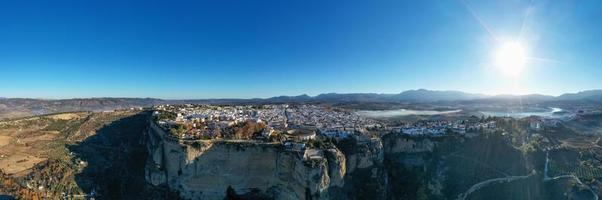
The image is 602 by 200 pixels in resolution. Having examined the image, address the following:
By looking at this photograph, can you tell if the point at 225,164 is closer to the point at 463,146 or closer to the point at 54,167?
the point at 54,167

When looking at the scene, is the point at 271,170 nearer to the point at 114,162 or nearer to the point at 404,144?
the point at 404,144

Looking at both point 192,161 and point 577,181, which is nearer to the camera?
point 192,161

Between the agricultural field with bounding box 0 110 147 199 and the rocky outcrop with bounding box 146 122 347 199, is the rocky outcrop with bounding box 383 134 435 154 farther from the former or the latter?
the agricultural field with bounding box 0 110 147 199

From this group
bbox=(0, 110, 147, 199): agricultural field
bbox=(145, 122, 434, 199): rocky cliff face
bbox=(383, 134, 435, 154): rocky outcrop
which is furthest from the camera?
bbox=(383, 134, 435, 154): rocky outcrop

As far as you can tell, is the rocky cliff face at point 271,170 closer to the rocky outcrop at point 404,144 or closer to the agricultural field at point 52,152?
the rocky outcrop at point 404,144

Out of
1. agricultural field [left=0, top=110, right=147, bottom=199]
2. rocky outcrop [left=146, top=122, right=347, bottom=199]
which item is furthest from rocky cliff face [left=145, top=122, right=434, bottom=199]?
agricultural field [left=0, top=110, right=147, bottom=199]

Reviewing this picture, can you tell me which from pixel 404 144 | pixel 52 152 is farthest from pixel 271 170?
pixel 52 152

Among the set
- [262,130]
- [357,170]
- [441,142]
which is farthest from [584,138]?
[262,130]

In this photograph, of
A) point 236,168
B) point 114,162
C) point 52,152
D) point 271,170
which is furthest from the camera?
point 52,152
